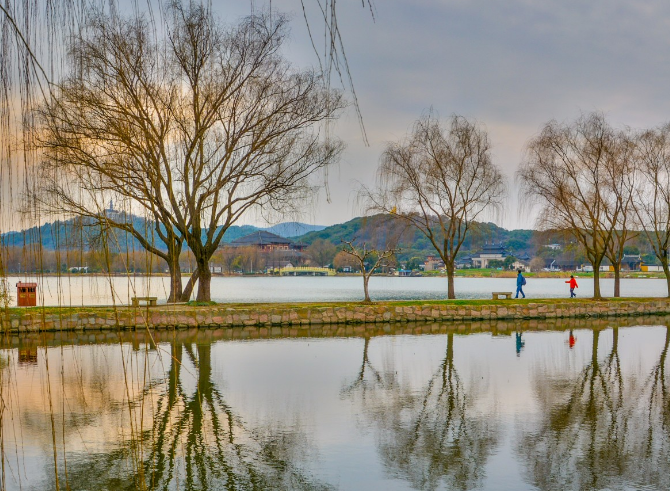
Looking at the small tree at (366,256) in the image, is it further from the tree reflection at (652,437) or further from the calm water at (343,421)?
the tree reflection at (652,437)

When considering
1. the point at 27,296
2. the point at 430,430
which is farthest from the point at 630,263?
the point at 430,430

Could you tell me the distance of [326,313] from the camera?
22.6 m

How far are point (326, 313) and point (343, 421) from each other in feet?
47.3

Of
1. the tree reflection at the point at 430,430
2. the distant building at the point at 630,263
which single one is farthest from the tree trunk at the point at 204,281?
the distant building at the point at 630,263

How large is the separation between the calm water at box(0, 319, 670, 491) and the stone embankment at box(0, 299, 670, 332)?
5.17m

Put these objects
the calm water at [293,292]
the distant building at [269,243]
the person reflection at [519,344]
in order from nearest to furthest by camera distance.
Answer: the person reflection at [519,344], the calm water at [293,292], the distant building at [269,243]

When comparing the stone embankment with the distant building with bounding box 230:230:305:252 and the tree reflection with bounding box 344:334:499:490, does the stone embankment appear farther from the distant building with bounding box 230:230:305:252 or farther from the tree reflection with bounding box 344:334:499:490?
the distant building with bounding box 230:230:305:252

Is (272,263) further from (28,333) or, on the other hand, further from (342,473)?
(342,473)

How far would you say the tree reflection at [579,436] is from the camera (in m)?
6.06

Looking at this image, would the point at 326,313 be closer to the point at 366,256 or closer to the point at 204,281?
the point at 366,256

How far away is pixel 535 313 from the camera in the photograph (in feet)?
81.7

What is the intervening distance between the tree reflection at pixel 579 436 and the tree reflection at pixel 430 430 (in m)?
0.56

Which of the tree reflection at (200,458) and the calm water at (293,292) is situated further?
the calm water at (293,292)

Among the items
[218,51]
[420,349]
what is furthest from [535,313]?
[218,51]
